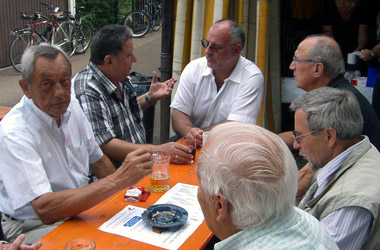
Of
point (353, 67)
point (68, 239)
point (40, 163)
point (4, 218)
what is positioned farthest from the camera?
point (353, 67)

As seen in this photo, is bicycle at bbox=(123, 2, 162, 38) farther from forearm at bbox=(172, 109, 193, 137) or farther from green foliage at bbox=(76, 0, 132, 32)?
forearm at bbox=(172, 109, 193, 137)

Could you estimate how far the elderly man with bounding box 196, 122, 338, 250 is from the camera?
134cm

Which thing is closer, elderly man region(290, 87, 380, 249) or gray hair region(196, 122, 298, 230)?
gray hair region(196, 122, 298, 230)

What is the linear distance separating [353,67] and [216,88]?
8.16 ft

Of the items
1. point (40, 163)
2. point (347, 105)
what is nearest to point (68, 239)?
point (40, 163)

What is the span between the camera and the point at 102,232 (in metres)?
2.04

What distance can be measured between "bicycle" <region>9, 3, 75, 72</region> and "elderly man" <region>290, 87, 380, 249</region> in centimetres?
797

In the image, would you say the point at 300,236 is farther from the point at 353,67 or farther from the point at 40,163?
the point at 353,67

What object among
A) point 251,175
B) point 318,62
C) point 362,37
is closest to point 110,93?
point 318,62

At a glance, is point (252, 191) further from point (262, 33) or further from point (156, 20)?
point (156, 20)

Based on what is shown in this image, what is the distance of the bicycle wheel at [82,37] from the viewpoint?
11.6 m

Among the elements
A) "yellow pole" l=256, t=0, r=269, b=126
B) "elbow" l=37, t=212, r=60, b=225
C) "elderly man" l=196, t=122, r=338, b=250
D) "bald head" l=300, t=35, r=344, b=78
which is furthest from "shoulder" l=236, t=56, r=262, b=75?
"elderly man" l=196, t=122, r=338, b=250

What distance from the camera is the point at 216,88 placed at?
13.1 feet

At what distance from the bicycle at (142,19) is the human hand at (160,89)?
10.1 meters
